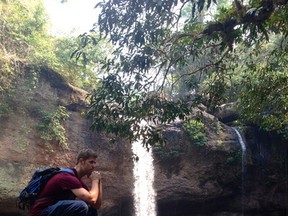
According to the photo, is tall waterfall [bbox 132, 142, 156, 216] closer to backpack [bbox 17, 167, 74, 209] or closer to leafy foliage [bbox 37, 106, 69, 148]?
leafy foliage [bbox 37, 106, 69, 148]

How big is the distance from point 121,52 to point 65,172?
3833mm

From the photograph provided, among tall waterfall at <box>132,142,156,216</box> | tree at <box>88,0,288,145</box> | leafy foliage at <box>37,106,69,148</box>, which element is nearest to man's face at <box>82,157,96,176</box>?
tree at <box>88,0,288,145</box>

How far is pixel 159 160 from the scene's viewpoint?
1211cm

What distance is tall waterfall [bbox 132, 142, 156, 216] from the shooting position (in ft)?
37.6

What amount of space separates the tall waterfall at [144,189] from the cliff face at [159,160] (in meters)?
0.19

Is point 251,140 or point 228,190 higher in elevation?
point 251,140

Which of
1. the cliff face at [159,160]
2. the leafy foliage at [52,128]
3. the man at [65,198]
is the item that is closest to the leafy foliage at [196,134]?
the cliff face at [159,160]

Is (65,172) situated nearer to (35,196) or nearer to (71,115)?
(35,196)

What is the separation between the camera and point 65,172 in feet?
10.3

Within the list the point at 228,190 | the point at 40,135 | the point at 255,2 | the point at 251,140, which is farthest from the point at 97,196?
the point at 251,140

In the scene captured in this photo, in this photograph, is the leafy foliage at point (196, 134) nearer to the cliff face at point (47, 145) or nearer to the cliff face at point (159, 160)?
the cliff face at point (159, 160)

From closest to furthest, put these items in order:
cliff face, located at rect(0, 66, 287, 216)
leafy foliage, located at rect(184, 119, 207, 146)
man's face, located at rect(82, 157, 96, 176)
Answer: man's face, located at rect(82, 157, 96, 176), cliff face, located at rect(0, 66, 287, 216), leafy foliage, located at rect(184, 119, 207, 146)

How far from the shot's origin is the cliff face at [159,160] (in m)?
10.1

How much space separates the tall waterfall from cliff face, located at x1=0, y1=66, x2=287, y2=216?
0.19 m
